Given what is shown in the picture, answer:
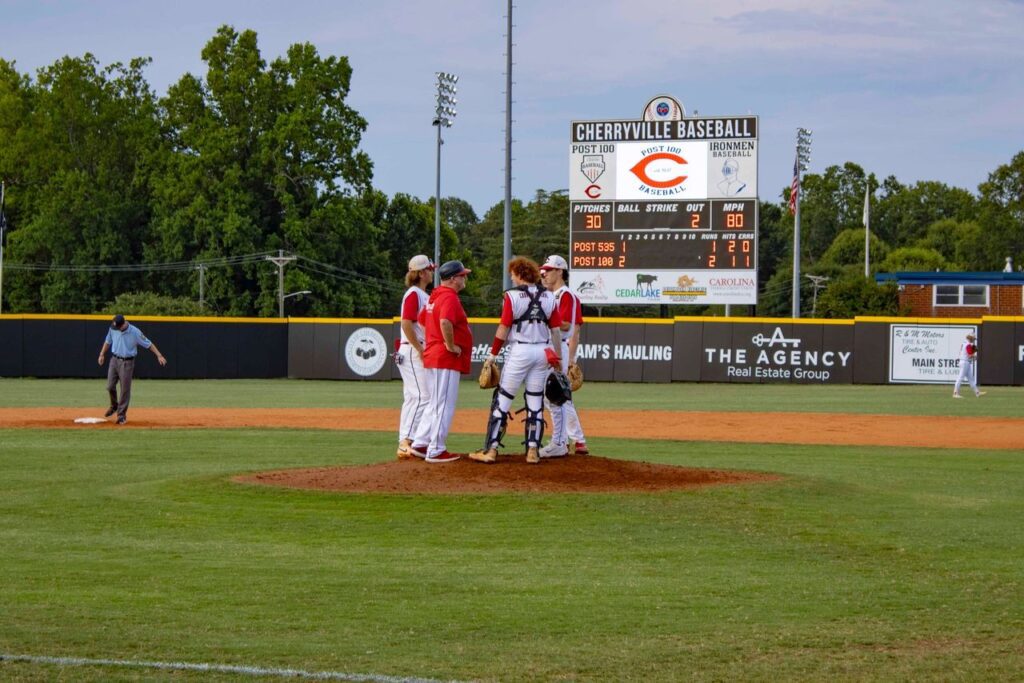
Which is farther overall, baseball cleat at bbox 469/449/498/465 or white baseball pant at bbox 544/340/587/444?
white baseball pant at bbox 544/340/587/444

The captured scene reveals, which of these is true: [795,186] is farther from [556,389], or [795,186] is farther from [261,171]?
[556,389]

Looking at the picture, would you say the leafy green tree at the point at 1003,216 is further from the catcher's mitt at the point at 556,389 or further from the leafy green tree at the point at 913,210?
the catcher's mitt at the point at 556,389

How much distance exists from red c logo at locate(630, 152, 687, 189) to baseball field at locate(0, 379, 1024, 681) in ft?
72.2

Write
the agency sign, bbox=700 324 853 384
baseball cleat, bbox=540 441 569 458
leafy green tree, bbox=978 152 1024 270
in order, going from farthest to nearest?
leafy green tree, bbox=978 152 1024 270 < the agency sign, bbox=700 324 853 384 < baseball cleat, bbox=540 441 569 458

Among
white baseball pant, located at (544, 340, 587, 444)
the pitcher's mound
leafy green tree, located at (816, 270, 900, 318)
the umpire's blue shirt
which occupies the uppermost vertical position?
leafy green tree, located at (816, 270, 900, 318)

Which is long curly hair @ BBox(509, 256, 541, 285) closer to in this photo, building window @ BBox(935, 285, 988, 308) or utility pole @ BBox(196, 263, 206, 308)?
utility pole @ BBox(196, 263, 206, 308)

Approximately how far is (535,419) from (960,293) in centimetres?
5360

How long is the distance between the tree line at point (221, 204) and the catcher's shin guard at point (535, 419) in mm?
44587

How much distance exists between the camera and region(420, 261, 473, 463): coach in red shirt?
11.0 metres

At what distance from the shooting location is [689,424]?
22016 millimetres

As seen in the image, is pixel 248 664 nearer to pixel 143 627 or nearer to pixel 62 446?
pixel 143 627

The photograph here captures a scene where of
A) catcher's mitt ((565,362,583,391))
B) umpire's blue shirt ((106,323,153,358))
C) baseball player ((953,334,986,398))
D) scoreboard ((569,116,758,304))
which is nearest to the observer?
catcher's mitt ((565,362,583,391))

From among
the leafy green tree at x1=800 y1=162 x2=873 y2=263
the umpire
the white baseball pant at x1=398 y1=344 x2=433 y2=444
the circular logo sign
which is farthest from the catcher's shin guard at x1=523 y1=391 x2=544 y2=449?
the leafy green tree at x1=800 y1=162 x2=873 y2=263

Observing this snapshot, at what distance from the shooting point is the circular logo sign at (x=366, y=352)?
40.8m
